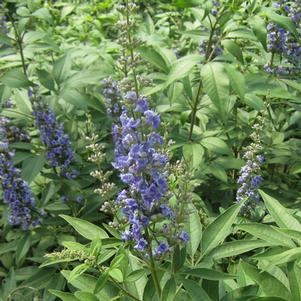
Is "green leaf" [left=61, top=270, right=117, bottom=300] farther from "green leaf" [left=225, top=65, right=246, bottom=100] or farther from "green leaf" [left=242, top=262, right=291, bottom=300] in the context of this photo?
"green leaf" [left=225, top=65, right=246, bottom=100]

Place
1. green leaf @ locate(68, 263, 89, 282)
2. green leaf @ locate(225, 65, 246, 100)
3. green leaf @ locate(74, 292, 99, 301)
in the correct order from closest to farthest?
green leaf @ locate(68, 263, 89, 282), green leaf @ locate(74, 292, 99, 301), green leaf @ locate(225, 65, 246, 100)

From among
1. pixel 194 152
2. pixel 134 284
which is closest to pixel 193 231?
pixel 134 284

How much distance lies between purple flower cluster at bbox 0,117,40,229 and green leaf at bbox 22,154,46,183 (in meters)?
0.08

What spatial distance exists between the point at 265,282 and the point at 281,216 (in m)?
0.46

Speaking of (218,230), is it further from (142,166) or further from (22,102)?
(22,102)

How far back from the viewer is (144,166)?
6.94 feet

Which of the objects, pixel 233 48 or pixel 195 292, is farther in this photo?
pixel 233 48

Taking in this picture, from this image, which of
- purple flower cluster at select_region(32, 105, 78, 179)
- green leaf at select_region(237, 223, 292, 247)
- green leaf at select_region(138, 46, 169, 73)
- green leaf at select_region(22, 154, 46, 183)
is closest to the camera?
green leaf at select_region(237, 223, 292, 247)

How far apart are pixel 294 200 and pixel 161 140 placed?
2.90 meters

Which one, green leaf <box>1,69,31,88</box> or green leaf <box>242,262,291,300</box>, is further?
green leaf <box>1,69,31,88</box>

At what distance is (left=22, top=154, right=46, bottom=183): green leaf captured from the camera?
13.3ft

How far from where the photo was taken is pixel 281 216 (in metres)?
2.74

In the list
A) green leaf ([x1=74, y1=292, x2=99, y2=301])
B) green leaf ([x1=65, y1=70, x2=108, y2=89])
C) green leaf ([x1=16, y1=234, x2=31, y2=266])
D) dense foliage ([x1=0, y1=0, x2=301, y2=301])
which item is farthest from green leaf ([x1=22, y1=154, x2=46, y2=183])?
green leaf ([x1=74, y1=292, x2=99, y2=301])

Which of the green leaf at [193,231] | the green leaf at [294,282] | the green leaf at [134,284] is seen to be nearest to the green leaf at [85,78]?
the green leaf at [193,231]
